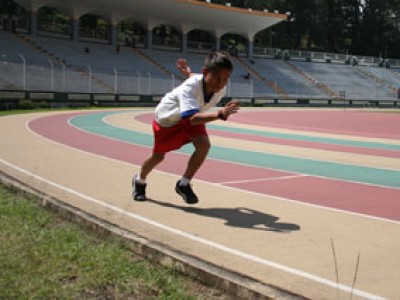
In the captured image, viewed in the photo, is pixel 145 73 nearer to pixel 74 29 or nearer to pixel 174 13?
pixel 74 29

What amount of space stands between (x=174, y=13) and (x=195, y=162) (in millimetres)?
51859

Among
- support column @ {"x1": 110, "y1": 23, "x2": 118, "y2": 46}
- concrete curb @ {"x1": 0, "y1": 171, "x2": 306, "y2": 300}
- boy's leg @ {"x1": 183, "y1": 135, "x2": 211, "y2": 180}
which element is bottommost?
concrete curb @ {"x1": 0, "y1": 171, "x2": 306, "y2": 300}

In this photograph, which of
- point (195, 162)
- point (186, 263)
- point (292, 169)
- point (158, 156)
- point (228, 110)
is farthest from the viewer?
point (292, 169)

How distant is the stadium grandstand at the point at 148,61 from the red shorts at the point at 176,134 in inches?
1005

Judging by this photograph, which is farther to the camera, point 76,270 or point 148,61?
point 148,61

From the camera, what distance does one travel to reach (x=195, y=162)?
668cm

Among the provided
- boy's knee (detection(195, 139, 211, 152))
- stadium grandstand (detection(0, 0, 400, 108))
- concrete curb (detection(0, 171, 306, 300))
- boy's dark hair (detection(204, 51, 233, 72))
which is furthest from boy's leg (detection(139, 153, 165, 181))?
stadium grandstand (detection(0, 0, 400, 108))

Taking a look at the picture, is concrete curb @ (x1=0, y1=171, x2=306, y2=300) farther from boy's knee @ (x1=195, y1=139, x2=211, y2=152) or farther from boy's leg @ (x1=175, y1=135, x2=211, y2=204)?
boy's knee @ (x1=195, y1=139, x2=211, y2=152)

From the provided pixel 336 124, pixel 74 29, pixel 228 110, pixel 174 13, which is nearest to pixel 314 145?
pixel 228 110

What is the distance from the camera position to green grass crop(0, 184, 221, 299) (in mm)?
4027

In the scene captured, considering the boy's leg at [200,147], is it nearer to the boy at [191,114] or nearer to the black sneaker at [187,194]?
the boy at [191,114]

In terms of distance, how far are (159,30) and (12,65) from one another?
44683 millimetres

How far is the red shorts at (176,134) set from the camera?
656cm

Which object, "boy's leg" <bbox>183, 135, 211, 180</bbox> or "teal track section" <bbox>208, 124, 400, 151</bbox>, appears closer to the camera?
"boy's leg" <bbox>183, 135, 211, 180</bbox>
